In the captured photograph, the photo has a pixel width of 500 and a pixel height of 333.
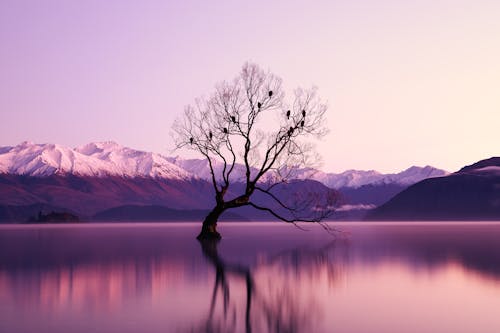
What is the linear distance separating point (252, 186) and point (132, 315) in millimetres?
39185

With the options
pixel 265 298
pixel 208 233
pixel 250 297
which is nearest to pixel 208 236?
pixel 208 233

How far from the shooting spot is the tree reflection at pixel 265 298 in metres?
13.8

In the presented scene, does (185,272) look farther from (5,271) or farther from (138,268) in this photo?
(5,271)

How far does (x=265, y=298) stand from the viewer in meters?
A: 17.7

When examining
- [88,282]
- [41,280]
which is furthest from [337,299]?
[41,280]

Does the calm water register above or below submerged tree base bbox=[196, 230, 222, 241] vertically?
below

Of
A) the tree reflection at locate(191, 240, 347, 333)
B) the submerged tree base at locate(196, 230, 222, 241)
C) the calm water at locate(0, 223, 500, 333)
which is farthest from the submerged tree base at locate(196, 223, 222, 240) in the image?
the tree reflection at locate(191, 240, 347, 333)

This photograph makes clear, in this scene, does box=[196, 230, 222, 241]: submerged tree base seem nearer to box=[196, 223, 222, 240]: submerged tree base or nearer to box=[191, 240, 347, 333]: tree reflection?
box=[196, 223, 222, 240]: submerged tree base

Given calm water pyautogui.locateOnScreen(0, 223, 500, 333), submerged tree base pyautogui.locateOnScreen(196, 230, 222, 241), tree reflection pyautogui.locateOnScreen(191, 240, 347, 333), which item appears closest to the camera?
tree reflection pyautogui.locateOnScreen(191, 240, 347, 333)

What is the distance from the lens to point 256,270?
26.5 meters

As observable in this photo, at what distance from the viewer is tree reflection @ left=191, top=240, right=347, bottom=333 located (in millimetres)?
13812

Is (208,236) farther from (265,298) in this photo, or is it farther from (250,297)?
(265,298)

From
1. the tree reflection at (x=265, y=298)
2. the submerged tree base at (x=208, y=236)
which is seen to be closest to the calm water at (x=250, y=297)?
the tree reflection at (x=265, y=298)

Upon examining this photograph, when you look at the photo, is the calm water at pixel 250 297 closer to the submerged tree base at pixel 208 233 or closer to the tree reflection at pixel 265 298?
the tree reflection at pixel 265 298
